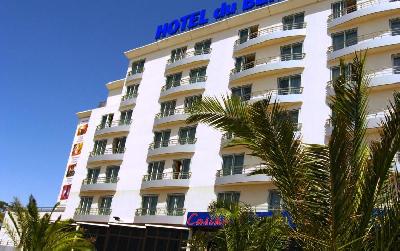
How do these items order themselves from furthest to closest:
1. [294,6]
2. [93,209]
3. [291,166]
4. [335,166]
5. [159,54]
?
[159,54], [93,209], [294,6], [291,166], [335,166]

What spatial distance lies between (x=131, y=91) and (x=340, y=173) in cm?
4114

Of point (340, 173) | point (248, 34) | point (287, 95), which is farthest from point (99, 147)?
point (340, 173)

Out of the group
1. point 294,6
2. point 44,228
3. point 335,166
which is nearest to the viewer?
point 335,166

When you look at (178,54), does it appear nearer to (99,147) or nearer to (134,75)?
(134,75)

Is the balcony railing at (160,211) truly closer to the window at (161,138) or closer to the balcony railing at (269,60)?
the window at (161,138)

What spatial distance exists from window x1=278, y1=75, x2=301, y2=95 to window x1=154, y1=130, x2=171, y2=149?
38.6 ft

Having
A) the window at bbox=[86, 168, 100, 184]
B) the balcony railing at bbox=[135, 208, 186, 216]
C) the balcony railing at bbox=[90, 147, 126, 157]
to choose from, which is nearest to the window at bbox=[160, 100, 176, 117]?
the balcony railing at bbox=[90, 147, 126, 157]

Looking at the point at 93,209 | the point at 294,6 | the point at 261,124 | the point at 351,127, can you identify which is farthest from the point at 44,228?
the point at 294,6

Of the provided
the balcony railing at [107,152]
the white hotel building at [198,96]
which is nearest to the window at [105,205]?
the white hotel building at [198,96]

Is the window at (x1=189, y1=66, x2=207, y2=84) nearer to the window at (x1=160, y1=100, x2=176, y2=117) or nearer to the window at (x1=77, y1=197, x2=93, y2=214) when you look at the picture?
the window at (x1=160, y1=100, x2=176, y2=117)

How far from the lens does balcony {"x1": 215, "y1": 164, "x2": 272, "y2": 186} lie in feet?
104

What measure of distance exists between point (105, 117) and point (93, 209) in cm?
1072

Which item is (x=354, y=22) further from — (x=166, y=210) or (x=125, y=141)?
(x=125, y=141)

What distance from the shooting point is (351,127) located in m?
9.30
